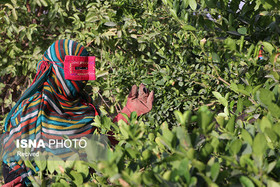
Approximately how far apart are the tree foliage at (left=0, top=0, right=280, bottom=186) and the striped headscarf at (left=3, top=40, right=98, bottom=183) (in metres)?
0.41

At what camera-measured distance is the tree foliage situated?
0.72 metres

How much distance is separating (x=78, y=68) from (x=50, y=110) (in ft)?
1.20

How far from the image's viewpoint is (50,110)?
6.24ft

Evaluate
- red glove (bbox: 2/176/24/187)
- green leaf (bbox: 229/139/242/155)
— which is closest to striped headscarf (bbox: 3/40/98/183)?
red glove (bbox: 2/176/24/187)

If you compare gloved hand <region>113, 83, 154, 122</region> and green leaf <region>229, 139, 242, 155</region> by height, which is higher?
green leaf <region>229, 139, 242, 155</region>

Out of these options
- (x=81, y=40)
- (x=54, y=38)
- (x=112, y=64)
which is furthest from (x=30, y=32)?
(x=112, y=64)

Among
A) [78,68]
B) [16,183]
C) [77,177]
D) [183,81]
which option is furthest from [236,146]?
[78,68]

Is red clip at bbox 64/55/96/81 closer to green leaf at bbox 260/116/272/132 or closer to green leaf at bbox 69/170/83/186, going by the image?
green leaf at bbox 69/170/83/186

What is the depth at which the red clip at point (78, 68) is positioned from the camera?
199 centimetres

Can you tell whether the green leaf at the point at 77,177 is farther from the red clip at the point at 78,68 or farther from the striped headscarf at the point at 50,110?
the red clip at the point at 78,68

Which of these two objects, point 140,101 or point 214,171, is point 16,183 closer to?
point 140,101

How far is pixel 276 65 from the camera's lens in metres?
0.99

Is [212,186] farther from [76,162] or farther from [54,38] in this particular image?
[54,38]

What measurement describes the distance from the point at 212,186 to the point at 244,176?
10 cm
